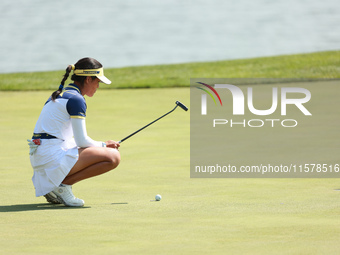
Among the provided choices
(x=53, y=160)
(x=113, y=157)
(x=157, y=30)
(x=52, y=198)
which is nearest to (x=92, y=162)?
(x=113, y=157)

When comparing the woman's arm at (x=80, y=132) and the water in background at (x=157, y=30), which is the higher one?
the water in background at (x=157, y=30)

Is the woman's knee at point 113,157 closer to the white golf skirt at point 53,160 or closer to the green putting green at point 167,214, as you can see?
the white golf skirt at point 53,160

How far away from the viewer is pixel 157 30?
82.5 ft

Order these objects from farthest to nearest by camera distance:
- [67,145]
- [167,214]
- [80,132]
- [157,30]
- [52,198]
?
[157,30] → [52,198] → [67,145] → [80,132] → [167,214]

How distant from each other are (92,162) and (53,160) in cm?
36

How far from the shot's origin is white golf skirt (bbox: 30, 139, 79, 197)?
6836 millimetres

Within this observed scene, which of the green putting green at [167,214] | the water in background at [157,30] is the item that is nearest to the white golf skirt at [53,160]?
the green putting green at [167,214]

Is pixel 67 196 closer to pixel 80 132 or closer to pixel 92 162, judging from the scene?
pixel 92 162

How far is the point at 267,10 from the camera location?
25219mm

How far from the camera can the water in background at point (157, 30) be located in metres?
24.2

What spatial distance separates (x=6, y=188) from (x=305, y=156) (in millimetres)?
4211

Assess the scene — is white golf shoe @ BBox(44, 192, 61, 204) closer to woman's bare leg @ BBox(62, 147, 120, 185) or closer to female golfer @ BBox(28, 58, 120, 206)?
female golfer @ BBox(28, 58, 120, 206)

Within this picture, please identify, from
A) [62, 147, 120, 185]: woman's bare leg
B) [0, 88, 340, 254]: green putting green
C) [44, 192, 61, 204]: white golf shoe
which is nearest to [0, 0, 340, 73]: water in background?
[0, 88, 340, 254]: green putting green

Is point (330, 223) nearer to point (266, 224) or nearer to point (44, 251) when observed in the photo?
point (266, 224)
